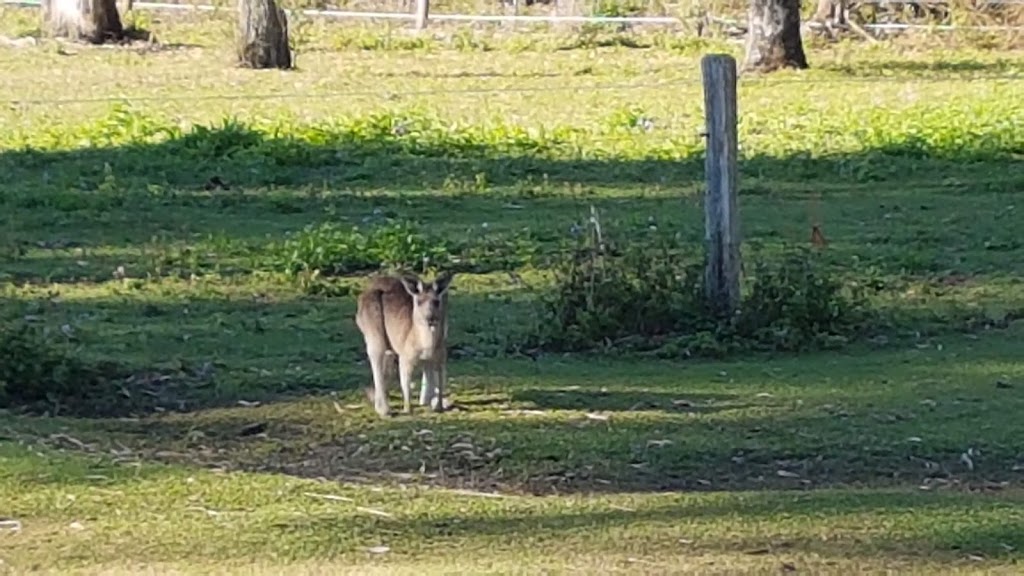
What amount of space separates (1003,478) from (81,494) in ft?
11.2

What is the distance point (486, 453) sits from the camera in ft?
26.6

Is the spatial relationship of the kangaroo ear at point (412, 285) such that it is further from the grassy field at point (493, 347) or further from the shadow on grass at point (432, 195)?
the shadow on grass at point (432, 195)

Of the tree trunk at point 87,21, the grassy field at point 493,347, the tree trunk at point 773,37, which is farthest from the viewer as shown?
the tree trunk at point 87,21

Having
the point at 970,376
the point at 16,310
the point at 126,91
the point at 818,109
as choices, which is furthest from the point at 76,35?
the point at 970,376

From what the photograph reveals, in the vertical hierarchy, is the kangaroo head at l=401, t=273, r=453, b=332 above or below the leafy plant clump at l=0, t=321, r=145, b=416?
above

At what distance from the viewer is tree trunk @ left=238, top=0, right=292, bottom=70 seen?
86.5ft

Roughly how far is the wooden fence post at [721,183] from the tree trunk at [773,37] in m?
15.7

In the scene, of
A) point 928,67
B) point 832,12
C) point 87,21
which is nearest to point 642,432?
point 928,67

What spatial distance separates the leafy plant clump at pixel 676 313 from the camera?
10641 mm

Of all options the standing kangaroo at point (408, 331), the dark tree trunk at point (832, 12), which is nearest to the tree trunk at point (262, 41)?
the dark tree trunk at point (832, 12)

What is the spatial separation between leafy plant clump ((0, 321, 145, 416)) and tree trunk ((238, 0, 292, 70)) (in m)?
17.1

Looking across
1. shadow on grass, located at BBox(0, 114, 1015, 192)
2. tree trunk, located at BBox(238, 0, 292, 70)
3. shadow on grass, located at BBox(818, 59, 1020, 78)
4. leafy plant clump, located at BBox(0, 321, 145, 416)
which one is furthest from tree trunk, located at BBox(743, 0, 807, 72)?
leafy plant clump, located at BBox(0, 321, 145, 416)

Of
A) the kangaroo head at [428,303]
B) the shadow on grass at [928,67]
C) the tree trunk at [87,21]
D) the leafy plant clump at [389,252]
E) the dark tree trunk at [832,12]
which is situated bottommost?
the leafy plant clump at [389,252]

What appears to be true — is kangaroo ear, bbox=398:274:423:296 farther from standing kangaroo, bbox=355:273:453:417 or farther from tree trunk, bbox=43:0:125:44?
tree trunk, bbox=43:0:125:44
